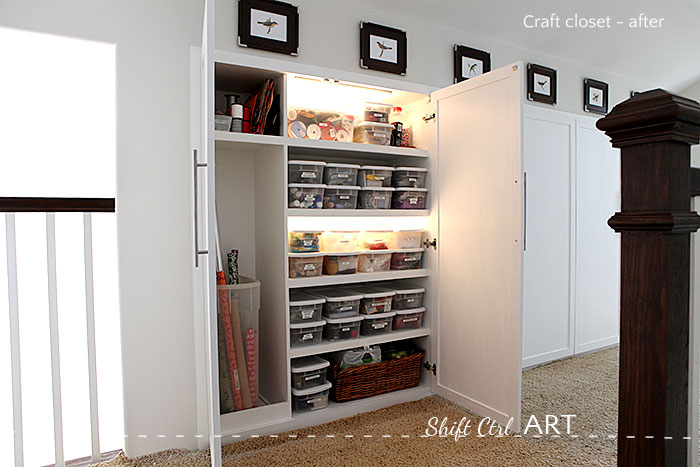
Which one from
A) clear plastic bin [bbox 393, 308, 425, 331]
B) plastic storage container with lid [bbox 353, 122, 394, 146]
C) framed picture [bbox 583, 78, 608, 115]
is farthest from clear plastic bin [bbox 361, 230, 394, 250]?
framed picture [bbox 583, 78, 608, 115]

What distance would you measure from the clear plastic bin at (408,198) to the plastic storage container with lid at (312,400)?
3.31 ft

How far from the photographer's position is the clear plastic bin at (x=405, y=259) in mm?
2557

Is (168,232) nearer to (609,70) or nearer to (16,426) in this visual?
(16,426)

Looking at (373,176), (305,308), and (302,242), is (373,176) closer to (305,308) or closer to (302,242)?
(302,242)

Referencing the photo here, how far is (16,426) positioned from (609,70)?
4.60 meters

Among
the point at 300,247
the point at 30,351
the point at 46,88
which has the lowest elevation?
the point at 30,351

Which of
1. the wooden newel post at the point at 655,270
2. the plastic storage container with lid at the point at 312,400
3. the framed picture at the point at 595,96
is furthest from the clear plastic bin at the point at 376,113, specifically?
the framed picture at the point at 595,96

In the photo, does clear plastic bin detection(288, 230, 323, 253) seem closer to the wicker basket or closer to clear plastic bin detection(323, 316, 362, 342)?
clear plastic bin detection(323, 316, 362, 342)

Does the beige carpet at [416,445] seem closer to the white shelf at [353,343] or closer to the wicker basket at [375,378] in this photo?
the wicker basket at [375,378]

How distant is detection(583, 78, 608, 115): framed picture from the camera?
3762 mm

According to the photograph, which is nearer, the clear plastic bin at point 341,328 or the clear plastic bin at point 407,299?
the clear plastic bin at point 341,328

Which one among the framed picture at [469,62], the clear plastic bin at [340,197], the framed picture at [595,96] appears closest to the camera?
the clear plastic bin at [340,197]

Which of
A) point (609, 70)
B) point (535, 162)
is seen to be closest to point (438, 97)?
point (535, 162)

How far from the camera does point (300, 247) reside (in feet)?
7.36
